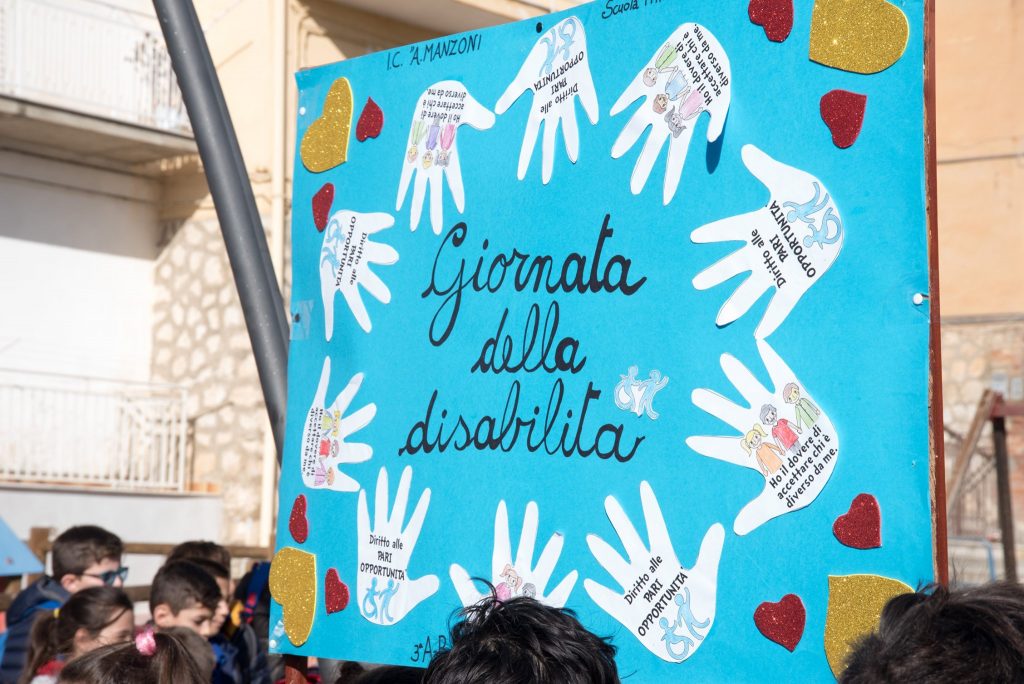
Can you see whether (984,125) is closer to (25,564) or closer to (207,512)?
(207,512)

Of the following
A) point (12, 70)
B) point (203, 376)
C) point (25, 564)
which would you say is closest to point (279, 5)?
point (12, 70)

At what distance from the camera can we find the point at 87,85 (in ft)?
39.8

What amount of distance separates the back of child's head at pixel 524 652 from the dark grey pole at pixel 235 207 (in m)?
1.34

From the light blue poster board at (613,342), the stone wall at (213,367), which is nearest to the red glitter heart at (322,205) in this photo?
the light blue poster board at (613,342)

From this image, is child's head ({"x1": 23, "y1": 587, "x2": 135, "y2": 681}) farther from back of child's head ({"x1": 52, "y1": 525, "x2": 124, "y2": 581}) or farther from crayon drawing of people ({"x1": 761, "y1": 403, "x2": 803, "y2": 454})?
crayon drawing of people ({"x1": 761, "y1": 403, "x2": 803, "y2": 454})

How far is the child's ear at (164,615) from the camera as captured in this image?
14.3 feet

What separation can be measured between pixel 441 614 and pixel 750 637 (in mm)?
647

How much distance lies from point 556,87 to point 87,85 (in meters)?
10.9

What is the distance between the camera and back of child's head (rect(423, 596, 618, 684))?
1468mm

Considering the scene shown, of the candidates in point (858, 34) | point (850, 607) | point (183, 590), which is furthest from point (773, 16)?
point (183, 590)

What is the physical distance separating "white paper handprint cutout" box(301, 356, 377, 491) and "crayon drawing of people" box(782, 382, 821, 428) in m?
0.94

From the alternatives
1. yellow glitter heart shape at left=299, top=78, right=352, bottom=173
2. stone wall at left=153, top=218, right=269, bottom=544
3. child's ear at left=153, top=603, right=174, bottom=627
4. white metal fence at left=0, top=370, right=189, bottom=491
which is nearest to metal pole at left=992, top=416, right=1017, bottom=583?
child's ear at left=153, top=603, right=174, bottom=627

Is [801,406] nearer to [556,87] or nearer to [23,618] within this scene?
[556,87]

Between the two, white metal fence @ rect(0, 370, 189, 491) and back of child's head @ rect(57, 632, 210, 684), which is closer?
back of child's head @ rect(57, 632, 210, 684)
